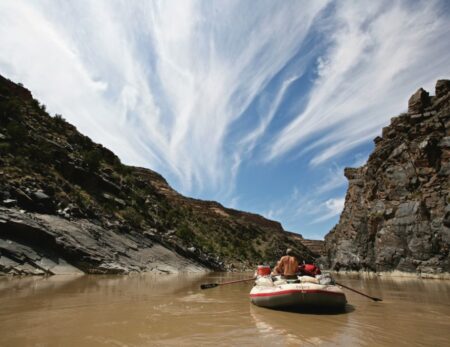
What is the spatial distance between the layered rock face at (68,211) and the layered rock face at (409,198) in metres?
18.0

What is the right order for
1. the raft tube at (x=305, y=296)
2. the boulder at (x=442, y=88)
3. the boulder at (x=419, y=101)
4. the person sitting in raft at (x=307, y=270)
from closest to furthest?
the raft tube at (x=305, y=296)
the person sitting in raft at (x=307, y=270)
the boulder at (x=442, y=88)
the boulder at (x=419, y=101)

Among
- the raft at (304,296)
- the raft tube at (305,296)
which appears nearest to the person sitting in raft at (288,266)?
the raft at (304,296)

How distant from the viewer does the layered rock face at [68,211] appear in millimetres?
18609

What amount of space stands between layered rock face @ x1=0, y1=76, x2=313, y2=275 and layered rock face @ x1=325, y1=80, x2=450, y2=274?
59.0 ft

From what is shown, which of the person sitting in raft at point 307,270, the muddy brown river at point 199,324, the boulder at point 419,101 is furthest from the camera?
the boulder at point 419,101

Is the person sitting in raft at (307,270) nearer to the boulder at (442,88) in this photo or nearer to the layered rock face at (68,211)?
the layered rock face at (68,211)

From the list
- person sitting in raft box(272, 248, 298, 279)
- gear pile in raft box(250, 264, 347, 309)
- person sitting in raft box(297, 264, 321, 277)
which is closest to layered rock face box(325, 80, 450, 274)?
person sitting in raft box(297, 264, 321, 277)

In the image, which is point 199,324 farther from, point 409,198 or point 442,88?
point 442,88

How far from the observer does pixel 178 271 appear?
28359 millimetres

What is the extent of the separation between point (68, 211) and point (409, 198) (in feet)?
106

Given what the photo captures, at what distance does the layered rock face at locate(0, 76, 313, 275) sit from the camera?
18.6 m

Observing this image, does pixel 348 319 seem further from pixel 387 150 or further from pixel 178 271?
pixel 387 150

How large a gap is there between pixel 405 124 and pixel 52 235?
38463 millimetres

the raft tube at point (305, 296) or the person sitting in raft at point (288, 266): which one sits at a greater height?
the person sitting in raft at point (288, 266)
